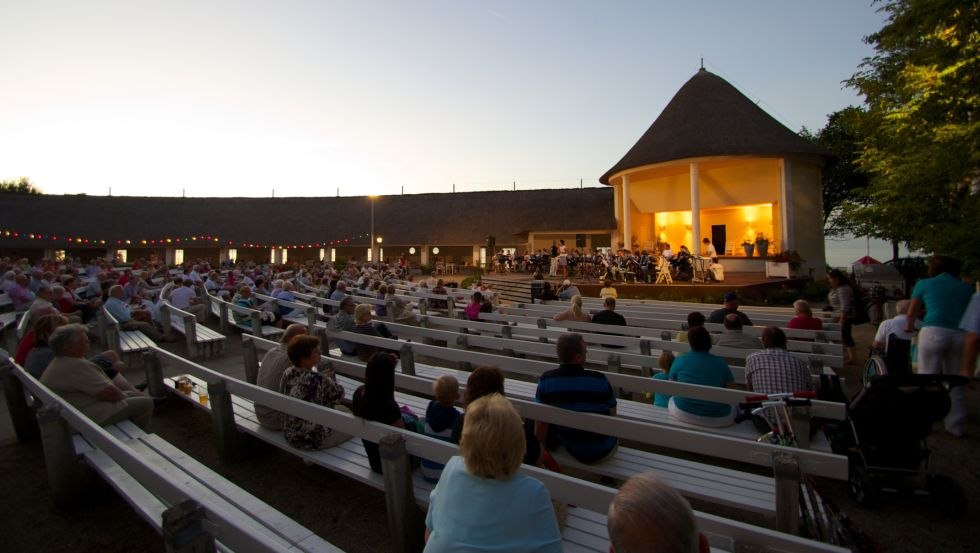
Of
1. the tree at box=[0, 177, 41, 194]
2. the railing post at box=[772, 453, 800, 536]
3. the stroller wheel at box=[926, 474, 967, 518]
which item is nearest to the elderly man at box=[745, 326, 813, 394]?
the stroller wheel at box=[926, 474, 967, 518]

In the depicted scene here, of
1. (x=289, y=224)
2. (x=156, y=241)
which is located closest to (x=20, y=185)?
(x=156, y=241)

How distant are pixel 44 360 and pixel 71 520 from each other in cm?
250

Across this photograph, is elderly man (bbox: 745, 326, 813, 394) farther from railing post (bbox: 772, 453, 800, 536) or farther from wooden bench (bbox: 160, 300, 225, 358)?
wooden bench (bbox: 160, 300, 225, 358)

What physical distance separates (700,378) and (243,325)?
9781 mm

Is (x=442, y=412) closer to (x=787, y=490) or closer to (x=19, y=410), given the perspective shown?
(x=787, y=490)

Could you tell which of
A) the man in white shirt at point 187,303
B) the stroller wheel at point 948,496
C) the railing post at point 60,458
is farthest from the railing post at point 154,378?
the stroller wheel at point 948,496

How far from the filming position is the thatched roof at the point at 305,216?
38.0 meters

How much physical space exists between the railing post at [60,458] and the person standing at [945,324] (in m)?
8.52

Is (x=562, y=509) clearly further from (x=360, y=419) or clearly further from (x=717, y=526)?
(x=360, y=419)

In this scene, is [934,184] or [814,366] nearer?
[814,366]

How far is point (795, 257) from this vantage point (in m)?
19.1

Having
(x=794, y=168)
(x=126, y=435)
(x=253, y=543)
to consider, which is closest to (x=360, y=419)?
(x=253, y=543)

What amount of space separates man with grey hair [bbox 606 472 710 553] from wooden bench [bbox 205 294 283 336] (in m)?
Result: 8.87

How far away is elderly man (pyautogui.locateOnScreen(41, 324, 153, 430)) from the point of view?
4.20 metres
